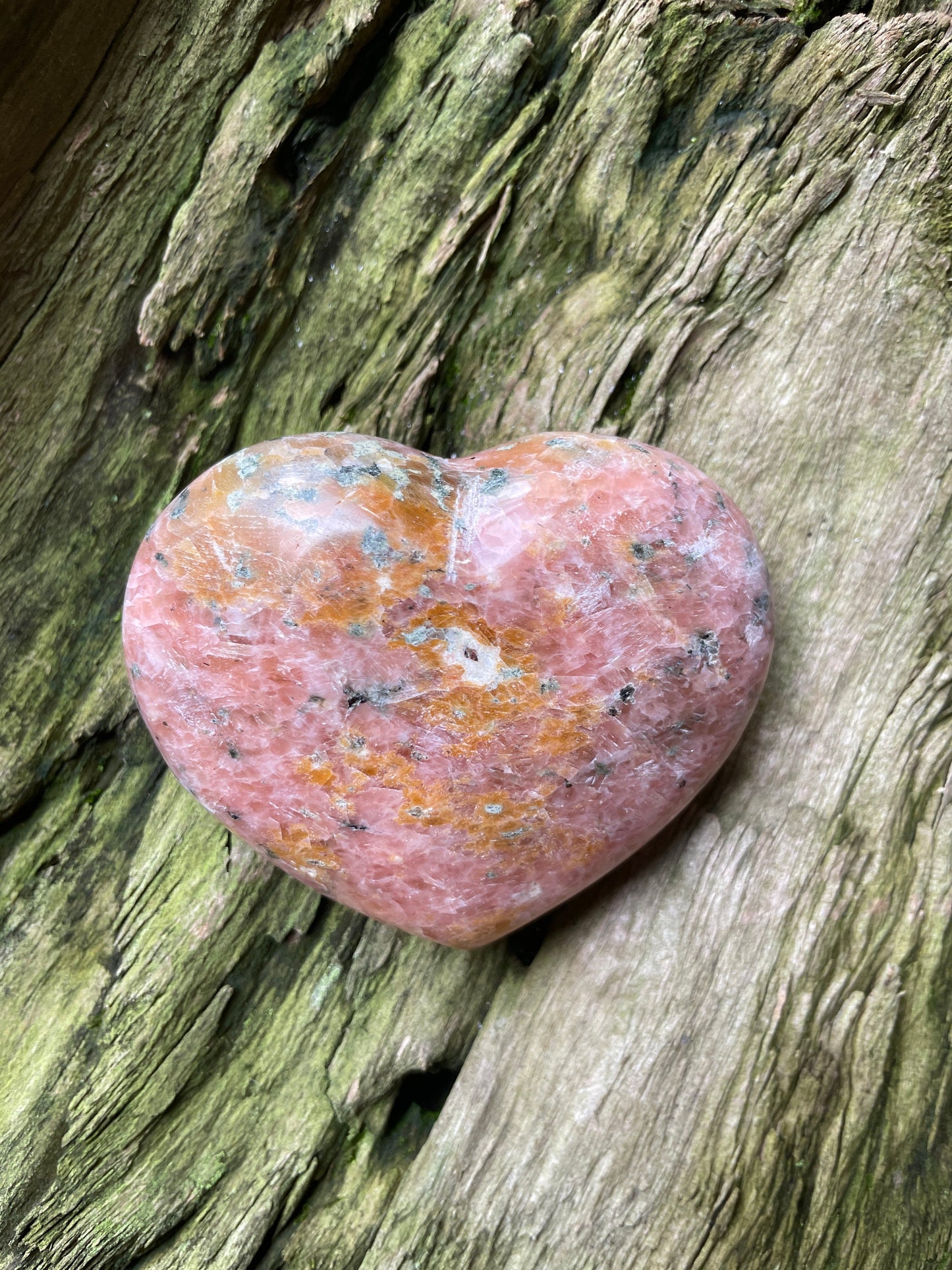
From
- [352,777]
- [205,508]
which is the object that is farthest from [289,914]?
[205,508]

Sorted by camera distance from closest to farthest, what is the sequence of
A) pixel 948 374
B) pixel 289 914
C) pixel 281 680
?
pixel 281 680 → pixel 948 374 → pixel 289 914

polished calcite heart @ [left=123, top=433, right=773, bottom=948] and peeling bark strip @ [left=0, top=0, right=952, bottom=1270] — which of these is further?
peeling bark strip @ [left=0, top=0, right=952, bottom=1270]

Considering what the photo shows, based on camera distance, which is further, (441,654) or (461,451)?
(461,451)

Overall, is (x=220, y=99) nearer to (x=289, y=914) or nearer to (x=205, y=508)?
(x=205, y=508)

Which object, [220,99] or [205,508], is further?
[220,99]
